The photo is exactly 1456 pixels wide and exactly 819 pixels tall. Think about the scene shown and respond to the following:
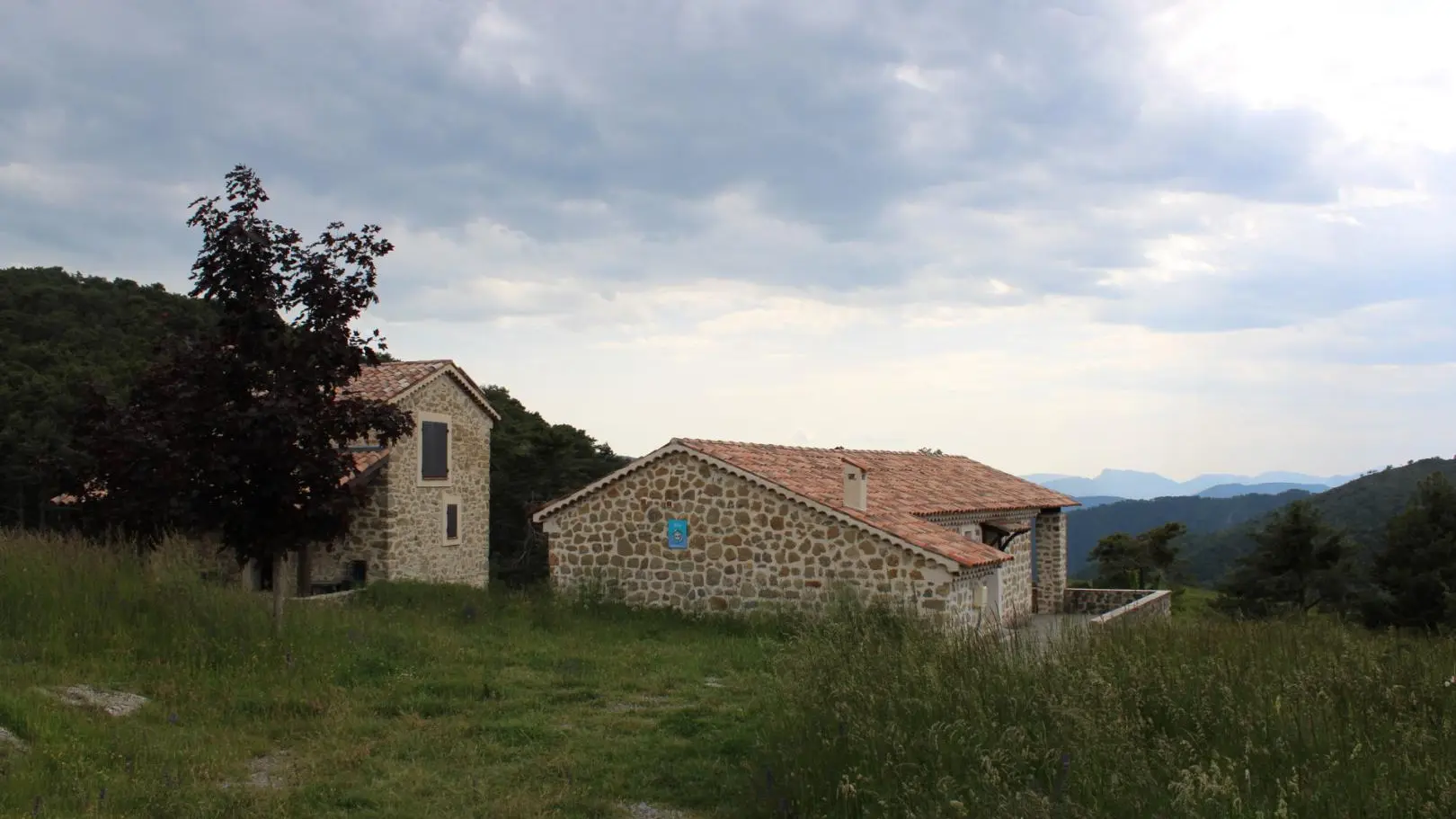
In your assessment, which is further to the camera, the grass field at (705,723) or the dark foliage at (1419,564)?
the dark foliage at (1419,564)

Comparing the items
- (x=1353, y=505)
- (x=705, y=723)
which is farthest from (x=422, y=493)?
(x=1353, y=505)

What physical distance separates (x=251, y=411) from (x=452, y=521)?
630 inches

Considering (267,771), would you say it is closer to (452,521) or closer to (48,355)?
(452,521)

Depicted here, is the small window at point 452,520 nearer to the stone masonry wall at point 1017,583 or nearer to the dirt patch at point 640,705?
the stone masonry wall at point 1017,583

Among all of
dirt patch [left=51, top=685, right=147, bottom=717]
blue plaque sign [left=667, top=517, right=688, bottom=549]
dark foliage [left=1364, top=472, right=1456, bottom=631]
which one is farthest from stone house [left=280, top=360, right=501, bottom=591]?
dark foliage [left=1364, top=472, right=1456, bottom=631]

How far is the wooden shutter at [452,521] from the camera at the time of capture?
26.3m

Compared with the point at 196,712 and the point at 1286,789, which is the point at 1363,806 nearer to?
the point at 1286,789

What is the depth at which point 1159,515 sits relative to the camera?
442 ft

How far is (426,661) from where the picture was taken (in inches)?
482

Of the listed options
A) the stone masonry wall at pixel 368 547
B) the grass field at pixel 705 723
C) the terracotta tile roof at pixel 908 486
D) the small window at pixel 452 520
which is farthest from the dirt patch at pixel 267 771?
the small window at pixel 452 520

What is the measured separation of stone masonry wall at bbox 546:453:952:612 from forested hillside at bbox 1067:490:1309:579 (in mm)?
117512

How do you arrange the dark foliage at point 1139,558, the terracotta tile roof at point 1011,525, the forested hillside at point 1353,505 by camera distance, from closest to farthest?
1. the terracotta tile roof at point 1011,525
2. the dark foliage at point 1139,558
3. the forested hillside at point 1353,505

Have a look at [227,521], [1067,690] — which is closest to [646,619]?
[227,521]

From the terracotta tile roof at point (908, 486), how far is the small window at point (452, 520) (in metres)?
9.01
